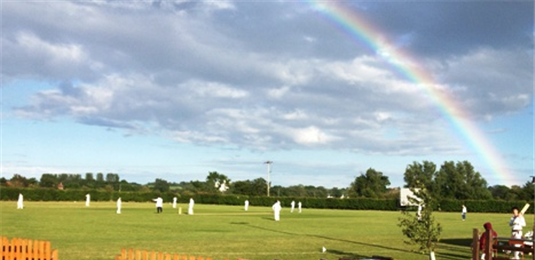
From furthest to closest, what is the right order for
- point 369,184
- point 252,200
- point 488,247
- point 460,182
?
point 369,184, point 460,182, point 252,200, point 488,247

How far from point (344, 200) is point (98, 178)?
106m

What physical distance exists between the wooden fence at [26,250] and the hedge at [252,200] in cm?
8755

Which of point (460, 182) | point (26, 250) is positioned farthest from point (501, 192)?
point (26, 250)

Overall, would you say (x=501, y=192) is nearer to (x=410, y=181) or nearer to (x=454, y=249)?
(x=410, y=181)

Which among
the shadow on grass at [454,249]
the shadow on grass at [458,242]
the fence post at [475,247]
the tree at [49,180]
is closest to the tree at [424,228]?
the shadow on grass at [454,249]

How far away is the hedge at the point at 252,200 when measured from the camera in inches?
3807

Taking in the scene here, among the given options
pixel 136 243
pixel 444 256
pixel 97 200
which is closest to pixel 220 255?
pixel 136 243

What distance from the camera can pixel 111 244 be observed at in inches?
Result: 929

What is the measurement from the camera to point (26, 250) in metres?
13.2

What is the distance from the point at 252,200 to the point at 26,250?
97283 millimetres

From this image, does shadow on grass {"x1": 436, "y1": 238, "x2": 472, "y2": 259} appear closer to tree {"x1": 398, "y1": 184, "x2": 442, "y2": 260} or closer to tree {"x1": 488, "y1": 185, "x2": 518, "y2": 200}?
tree {"x1": 398, "y1": 184, "x2": 442, "y2": 260}

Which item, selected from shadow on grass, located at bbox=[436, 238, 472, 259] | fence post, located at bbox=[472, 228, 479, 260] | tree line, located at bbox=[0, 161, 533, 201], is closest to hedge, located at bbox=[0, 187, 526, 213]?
tree line, located at bbox=[0, 161, 533, 201]

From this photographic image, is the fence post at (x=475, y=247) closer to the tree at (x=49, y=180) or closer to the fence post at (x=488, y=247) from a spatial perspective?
the fence post at (x=488, y=247)

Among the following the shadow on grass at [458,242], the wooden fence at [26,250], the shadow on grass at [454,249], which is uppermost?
the wooden fence at [26,250]
